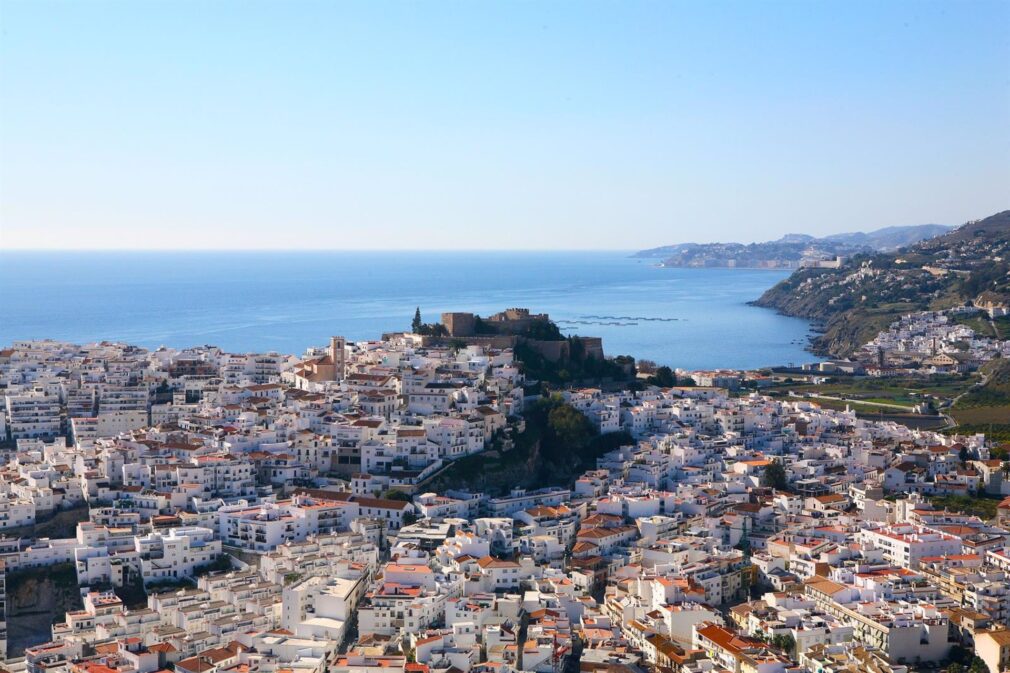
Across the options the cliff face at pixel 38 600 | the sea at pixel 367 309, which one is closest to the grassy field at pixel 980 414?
the sea at pixel 367 309

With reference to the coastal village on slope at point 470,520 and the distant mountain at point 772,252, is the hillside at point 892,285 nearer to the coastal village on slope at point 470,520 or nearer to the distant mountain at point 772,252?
the coastal village on slope at point 470,520

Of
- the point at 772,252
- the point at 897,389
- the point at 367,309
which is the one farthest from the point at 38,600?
the point at 772,252

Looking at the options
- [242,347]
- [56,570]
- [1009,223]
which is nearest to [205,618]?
[56,570]

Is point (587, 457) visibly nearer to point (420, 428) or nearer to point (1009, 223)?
point (420, 428)

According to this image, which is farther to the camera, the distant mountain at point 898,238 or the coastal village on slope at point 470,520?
the distant mountain at point 898,238

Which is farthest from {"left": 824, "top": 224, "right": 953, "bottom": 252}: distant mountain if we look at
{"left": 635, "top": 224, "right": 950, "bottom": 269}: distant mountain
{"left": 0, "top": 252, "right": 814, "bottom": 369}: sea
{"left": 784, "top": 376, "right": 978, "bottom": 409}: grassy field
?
{"left": 784, "top": 376, "right": 978, "bottom": 409}: grassy field

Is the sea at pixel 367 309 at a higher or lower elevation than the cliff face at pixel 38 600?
higher

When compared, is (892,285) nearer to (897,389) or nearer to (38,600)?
(897,389)
